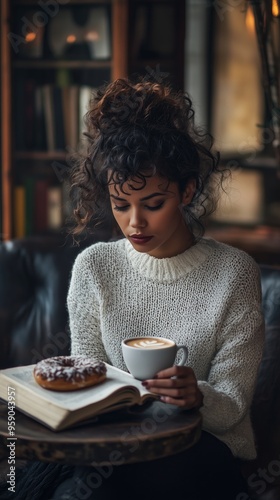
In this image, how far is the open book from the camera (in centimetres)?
136

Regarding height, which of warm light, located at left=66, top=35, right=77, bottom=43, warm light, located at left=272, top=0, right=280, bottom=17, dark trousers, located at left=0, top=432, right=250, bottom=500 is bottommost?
dark trousers, located at left=0, top=432, right=250, bottom=500

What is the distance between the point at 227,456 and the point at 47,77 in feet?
8.25

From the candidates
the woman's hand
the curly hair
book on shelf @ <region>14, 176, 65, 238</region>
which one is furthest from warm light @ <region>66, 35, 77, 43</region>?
the woman's hand

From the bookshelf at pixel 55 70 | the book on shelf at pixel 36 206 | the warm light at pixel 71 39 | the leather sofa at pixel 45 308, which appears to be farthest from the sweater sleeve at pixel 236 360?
the warm light at pixel 71 39

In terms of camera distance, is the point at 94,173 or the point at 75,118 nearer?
the point at 94,173

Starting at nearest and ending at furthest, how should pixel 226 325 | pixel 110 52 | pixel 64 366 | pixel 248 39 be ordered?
pixel 64 366 < pixel 226 325 < pixel 110 52 < pixel 248 39

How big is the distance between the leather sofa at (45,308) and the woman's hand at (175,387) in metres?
0.62

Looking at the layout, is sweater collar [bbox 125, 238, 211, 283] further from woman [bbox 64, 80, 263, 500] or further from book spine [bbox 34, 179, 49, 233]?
book spine [bbox 34, 179, 49, 233]

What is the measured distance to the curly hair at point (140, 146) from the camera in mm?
1666

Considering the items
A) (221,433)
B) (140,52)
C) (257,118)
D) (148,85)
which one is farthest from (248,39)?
(221,433)

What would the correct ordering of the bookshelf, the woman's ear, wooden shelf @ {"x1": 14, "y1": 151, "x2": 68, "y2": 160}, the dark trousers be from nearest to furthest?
the dark trousers < the woman's ear < the bookshelf < wooden shelf @ {"x1": 14, "y1": 151, "x2": 68, "y2": 160}

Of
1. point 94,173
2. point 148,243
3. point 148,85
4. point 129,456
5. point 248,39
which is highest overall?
point 248,39

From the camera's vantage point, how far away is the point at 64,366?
1514 mm

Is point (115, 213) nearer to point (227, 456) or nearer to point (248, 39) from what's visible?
point (227, 456)
